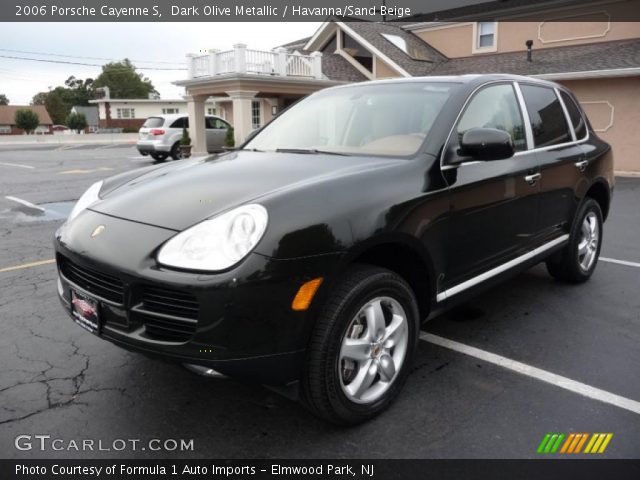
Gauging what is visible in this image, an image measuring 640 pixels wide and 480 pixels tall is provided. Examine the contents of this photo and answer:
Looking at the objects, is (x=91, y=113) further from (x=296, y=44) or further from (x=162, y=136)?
(x=162, y=136)

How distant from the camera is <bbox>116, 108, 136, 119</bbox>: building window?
67.1 m

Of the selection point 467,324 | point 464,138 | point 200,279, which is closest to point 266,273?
point 200,279

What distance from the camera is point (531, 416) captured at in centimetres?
276

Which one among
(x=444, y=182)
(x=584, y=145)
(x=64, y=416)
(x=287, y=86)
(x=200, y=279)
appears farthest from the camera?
(x=287, y=86)

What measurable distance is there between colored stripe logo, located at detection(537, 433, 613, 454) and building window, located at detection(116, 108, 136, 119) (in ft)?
233

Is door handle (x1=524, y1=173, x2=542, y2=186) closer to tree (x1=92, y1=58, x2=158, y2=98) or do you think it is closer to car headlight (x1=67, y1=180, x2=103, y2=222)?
car headlight (x1=67, y1=180, x2=103, y2=222)

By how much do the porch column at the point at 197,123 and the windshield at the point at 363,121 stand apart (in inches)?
721

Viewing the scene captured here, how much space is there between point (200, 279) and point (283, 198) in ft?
1.74

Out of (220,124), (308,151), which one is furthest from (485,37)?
(308,151)

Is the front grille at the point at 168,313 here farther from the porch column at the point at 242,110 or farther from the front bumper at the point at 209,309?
the porch column at the point at 242,110

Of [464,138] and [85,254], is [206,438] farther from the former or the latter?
[464,138]

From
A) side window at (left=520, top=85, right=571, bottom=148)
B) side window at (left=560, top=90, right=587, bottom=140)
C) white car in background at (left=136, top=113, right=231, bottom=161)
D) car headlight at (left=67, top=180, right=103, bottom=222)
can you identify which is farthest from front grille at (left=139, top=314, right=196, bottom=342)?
white car in background at (left=136, top=113, right=231, bottom=161)

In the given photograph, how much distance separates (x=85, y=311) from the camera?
2627 millimetres

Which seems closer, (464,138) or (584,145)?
(464,138)
